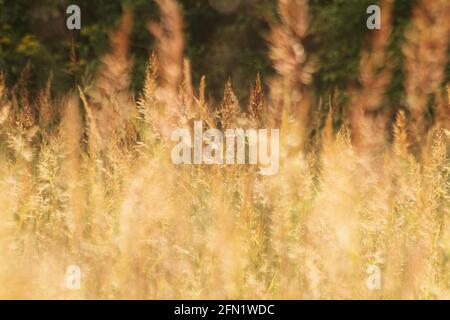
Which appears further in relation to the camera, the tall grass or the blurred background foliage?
the blurred background foliage

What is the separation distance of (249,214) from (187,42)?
432 centimetres

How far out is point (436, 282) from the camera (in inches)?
102

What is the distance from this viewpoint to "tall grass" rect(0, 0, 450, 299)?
8.01ft

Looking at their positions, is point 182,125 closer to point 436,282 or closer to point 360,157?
point 360,157

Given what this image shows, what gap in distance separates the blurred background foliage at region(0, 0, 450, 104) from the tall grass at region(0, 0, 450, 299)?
3.35m

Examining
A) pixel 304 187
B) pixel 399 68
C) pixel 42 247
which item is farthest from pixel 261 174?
pixel 399 68

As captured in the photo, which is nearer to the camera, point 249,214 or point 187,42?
point 249,214

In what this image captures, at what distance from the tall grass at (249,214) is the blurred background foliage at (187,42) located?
3.35 meters

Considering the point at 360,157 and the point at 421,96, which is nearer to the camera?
the point at 421,96

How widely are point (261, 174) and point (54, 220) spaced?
879mm

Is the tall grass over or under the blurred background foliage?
under

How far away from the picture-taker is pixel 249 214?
2414 millimetres

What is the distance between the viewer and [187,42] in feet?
21.5

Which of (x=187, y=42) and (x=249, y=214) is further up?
(x=187, y=42)
